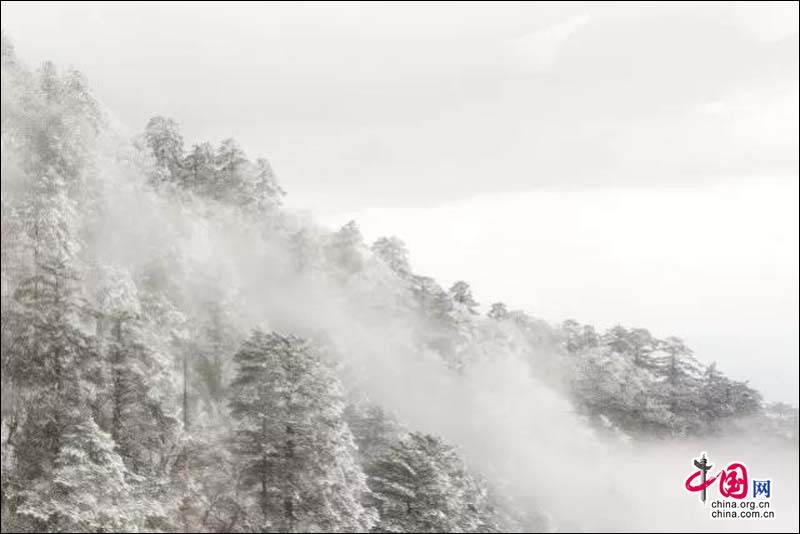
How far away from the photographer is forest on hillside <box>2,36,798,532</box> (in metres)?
29.2

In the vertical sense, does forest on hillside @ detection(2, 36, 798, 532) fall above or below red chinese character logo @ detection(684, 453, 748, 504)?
above

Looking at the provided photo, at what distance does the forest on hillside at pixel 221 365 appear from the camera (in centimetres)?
2922

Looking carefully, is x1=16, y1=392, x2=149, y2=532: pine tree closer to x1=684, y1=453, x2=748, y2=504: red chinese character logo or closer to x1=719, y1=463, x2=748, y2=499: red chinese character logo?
x1=719, y1=463, x2=748, y2=499: red chinese character logo

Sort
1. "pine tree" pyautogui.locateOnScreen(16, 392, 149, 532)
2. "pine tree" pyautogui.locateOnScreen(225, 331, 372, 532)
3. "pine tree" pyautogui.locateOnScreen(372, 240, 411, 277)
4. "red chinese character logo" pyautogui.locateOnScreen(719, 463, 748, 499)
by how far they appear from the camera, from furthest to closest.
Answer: "pine tree" pyautogui.locateOnScreen(372, 240, 411, 277)
"red chinese character logo" pyautogui.locateOnScreen(719, 463, 748, 499)
"pine tree" pyautogui.locateOnScreen(225, 331, 372, 532)
"pine tree" pyautogui.locateOnScreen(16, 392, 149, 532)

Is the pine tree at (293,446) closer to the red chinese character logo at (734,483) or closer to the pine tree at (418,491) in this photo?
the pine tree at (418,491)

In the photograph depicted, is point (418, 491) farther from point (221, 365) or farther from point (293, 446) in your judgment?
point (221, 365)

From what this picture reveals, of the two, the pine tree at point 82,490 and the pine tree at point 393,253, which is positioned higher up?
the pine tree at point 393,253

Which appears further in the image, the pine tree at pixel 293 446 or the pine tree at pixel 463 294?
the pine tree at pixel 463 294

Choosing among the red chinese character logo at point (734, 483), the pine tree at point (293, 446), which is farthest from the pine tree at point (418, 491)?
the red chinese character logo at point (734, 483)

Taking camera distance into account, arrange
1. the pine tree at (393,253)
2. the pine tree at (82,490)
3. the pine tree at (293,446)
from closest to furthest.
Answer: the pine tree at (82,490)
the pine tree at (293,446)
the pine tree at (393,253)

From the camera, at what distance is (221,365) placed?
43.4 meters

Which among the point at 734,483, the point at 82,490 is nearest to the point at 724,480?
the point at 734,483

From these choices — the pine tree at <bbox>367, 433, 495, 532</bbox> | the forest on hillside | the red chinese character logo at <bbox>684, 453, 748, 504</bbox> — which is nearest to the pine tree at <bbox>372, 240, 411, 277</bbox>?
the forest on hillside

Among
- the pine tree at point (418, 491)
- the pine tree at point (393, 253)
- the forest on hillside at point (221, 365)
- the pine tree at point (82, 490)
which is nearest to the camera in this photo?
the pine tree at point (82, 490)
